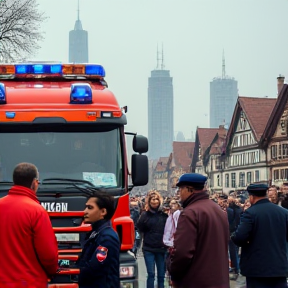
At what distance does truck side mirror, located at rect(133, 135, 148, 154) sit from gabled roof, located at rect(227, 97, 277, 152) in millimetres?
66610

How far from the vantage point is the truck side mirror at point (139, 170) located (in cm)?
1015

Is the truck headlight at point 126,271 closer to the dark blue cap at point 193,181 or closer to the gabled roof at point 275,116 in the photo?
the dark blue cap at point 193,181

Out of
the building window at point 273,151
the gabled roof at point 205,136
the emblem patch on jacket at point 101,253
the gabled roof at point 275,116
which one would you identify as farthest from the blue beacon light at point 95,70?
the gabled roof at point 205,136

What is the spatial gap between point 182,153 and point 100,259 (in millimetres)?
125945

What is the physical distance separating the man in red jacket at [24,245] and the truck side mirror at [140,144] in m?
3.74

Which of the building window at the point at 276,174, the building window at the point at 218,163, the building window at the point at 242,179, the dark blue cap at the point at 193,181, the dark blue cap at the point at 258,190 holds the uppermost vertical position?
the dark blue cap at the point at 193,181

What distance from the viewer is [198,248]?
6.78 m

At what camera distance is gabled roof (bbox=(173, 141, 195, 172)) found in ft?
426

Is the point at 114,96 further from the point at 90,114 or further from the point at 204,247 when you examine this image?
the point at 204,247

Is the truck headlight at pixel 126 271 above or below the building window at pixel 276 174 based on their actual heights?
above

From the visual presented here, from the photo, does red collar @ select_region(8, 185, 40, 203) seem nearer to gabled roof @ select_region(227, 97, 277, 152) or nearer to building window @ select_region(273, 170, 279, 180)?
building window @ select_region(273, 170, 279, 180)

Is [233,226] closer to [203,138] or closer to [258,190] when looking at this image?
[258,190]

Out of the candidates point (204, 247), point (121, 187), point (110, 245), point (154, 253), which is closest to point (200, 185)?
point (204, 247)

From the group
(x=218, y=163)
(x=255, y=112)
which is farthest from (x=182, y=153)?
(x=255, y=112)
